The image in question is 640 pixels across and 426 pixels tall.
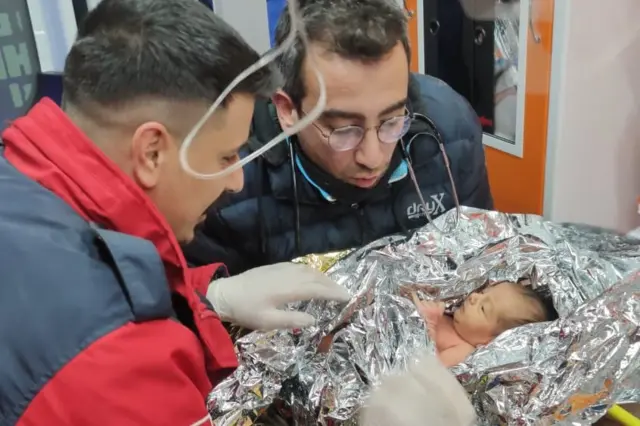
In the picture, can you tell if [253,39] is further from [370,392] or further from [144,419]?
[144,419]

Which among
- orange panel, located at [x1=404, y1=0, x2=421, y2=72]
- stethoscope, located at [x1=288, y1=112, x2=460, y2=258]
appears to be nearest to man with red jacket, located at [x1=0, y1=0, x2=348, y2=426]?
stethoscope, located at [x1=288, y1=112, x2=460, y2=258]

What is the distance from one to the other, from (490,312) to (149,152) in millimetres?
821

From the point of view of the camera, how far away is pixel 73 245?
764 millimetres

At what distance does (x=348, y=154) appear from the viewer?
4.48 ft

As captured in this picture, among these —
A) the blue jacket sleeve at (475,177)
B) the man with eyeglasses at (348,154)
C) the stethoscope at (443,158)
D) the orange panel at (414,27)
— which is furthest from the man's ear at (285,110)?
the orange panel at (414,27)

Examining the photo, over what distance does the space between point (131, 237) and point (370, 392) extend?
19.5 inches

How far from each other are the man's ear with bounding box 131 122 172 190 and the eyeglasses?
505 mm

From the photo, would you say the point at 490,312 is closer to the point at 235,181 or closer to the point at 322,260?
the point at 322,260

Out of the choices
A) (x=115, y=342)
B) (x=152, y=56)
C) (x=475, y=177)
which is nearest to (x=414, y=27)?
(x=475, y=177)

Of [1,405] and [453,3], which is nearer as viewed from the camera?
[1,405]

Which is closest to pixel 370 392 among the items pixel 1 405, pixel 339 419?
pixel 339 419

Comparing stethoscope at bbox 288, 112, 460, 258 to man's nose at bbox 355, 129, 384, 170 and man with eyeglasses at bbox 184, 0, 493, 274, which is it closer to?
man with eyeglasses at bbox 184, 0, 493, 274

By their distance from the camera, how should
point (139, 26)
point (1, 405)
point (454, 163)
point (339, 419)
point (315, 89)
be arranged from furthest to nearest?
point (454, 163) < point (315, 89) < point (339, 419) < point (139, 26) < point (1, 405)

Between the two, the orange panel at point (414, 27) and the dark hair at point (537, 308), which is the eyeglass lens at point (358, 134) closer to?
the dark hair at point (537, 308)
